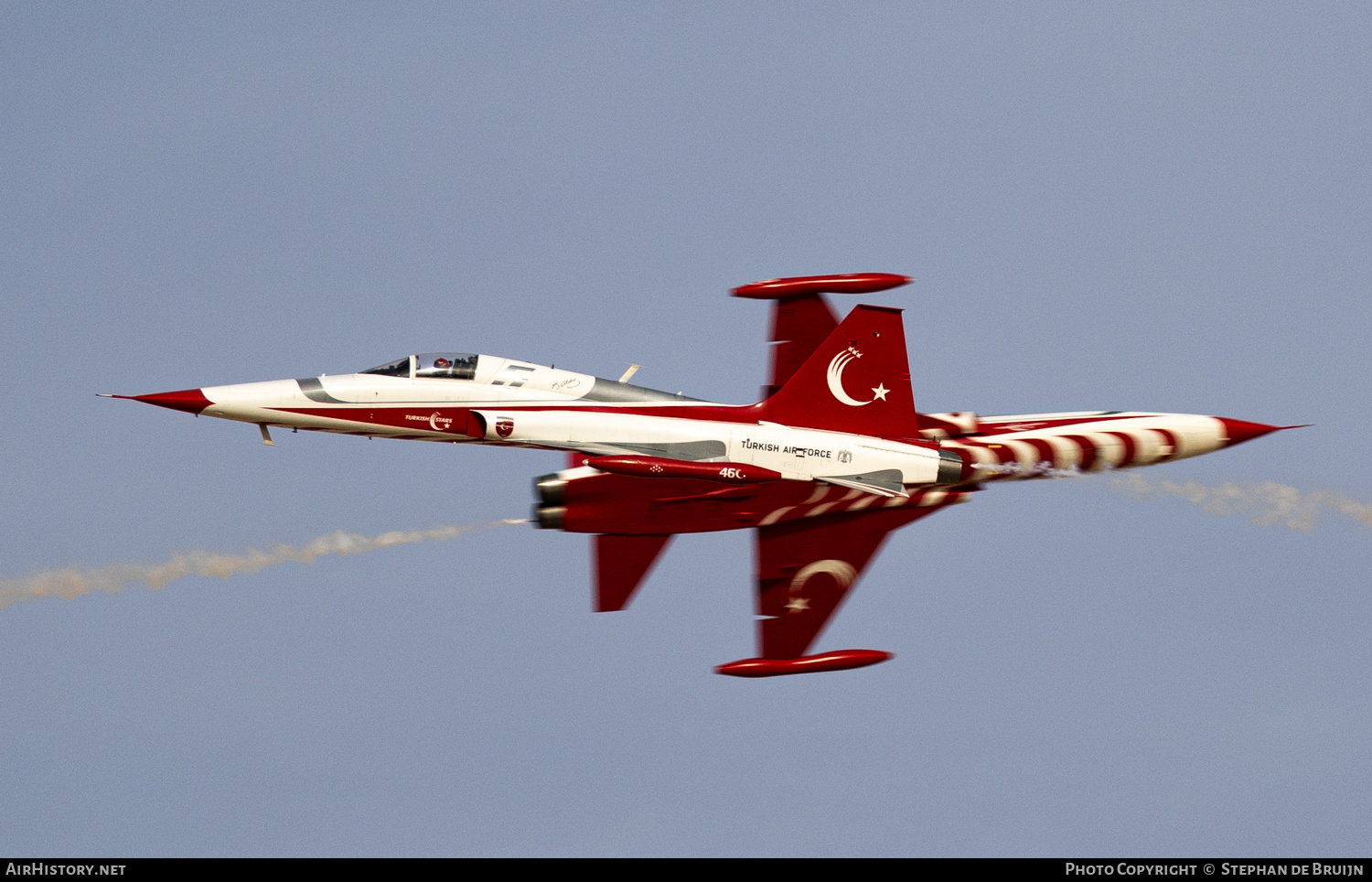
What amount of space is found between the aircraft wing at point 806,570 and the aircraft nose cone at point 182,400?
937 centimetres

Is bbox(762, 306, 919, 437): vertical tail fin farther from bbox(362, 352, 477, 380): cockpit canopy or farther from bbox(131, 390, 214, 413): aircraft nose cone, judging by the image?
bbox(131, 390, 214, 413): aircraft nose cone

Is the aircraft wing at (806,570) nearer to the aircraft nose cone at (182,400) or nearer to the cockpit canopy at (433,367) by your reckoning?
the cockpit canopy at (433,367)

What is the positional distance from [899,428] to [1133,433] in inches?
159

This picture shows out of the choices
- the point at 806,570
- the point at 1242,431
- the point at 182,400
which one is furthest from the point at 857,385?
Result: the point at 182,400

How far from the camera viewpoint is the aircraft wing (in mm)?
33125

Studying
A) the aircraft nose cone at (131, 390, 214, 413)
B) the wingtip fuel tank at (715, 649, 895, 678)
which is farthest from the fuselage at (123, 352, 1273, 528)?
the wingtip fuel tank at (715, 649, 895, 678)

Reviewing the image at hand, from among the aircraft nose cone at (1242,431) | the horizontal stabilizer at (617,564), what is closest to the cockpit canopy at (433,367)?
the horizontal stabilizer at (617,564)

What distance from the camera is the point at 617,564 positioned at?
32250mm

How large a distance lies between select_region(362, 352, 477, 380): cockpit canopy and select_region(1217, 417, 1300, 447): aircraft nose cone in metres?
12.6

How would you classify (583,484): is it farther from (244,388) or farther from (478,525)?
(244,388)

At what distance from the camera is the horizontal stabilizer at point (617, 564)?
3222 centimetres

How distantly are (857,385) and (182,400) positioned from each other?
10462 mm
